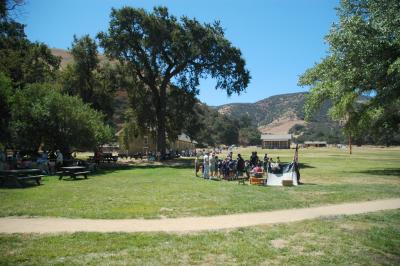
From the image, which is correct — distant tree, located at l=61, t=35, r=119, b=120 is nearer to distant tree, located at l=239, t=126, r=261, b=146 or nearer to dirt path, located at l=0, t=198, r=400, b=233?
dirt path, located at l=0, t=198, r=400, b=233

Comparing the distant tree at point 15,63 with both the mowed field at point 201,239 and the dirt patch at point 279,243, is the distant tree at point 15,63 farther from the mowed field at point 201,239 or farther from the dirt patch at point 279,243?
the dirt patch at point 279,243

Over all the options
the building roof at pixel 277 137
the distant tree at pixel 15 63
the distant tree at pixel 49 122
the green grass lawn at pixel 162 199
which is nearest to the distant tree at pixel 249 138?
the building roof at pixel 277 137

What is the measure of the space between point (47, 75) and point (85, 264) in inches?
1851

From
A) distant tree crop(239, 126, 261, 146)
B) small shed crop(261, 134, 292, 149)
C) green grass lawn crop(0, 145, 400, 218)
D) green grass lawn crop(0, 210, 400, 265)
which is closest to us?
green grass lawn crop(0, 210, 400, 265)

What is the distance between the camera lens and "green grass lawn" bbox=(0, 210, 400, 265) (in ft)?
23.7

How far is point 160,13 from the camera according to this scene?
1689 inches

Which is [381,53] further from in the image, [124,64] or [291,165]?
[124,64]

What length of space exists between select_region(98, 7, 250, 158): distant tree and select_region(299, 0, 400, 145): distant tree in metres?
13.9

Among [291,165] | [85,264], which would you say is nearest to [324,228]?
[85,264]

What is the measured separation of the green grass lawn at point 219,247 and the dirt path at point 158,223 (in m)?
0.60

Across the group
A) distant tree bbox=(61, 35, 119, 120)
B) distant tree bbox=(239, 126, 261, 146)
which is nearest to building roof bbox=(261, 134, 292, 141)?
distant tree bbox=(239, 126, 261, 146)

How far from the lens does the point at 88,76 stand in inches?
1785

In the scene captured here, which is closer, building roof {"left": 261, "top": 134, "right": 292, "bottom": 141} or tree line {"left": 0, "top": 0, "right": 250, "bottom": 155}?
tree line {"left": 0, "top": 0, "right": 250, "bottom": 155}

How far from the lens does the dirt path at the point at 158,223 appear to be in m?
9.58
